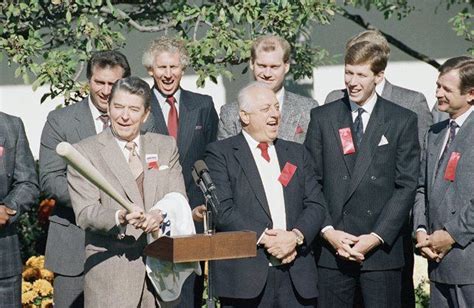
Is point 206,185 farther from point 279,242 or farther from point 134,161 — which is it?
point 279,242

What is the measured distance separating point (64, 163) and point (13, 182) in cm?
36

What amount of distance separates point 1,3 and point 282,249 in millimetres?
3461

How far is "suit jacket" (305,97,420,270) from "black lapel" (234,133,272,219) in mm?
519

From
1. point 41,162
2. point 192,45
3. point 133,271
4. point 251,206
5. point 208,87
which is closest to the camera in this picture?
point 133,271

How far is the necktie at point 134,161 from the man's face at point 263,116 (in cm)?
83

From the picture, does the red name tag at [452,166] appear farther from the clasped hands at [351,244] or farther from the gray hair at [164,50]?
the gray hair at [164,50]

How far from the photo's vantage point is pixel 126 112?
6.91m

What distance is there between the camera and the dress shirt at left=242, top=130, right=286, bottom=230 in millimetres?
7398

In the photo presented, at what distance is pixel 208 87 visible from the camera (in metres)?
13.1

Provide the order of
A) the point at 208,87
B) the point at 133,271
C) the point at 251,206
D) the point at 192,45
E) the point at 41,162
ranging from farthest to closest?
the point at 208,87
the point at 192,45
the point at 41,162
the point at 251,206
the point at 133,271

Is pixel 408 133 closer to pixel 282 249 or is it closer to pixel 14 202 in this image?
pixel 282 249

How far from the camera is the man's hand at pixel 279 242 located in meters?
7.26

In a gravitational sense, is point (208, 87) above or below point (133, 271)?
above

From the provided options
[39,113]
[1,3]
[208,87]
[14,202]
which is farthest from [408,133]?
Result: [39,113]
